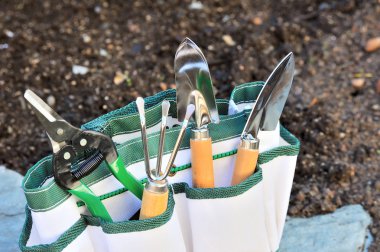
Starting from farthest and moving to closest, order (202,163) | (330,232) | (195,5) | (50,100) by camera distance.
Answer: (195,5) → (50,100) → (330,232) → (202,163)

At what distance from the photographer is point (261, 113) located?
3.22 feet

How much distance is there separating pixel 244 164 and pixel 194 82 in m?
0.13

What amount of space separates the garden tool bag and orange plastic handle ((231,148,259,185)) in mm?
11

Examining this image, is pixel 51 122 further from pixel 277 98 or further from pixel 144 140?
pixel 277 98

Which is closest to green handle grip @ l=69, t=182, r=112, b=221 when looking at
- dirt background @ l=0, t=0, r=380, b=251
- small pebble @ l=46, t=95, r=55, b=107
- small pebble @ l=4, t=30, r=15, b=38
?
dirt background @ l=0, t=0, r=380, b=251

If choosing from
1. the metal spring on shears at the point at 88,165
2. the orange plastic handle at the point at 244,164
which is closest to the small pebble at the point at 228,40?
the orange plastic handle at the point at 244,164

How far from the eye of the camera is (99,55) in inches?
70.7

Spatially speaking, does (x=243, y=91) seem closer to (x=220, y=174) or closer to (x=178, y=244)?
(x=220, y=174)

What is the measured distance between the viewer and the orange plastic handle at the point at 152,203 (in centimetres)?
91

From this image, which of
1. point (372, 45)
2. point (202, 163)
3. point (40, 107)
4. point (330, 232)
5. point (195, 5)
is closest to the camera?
point (40, 107)

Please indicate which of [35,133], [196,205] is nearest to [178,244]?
[196,205]

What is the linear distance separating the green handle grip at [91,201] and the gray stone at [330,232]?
0.46 meters

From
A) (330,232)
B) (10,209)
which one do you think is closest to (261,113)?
(330,232)

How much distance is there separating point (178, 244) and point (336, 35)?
1027 mm
